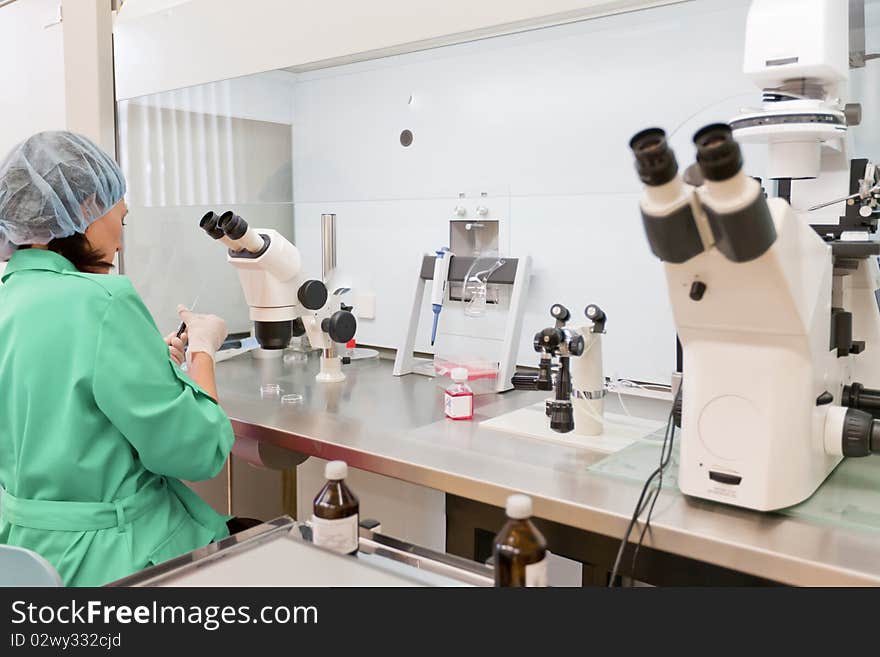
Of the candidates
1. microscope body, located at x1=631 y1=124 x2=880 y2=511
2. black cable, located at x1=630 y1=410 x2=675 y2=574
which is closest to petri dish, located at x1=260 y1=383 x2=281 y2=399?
black cable, located at x1=630 y1=410 x2=675 y2=574

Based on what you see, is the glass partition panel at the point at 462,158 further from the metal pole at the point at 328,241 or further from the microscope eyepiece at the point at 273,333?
the microscope eyepiece at the point at 273,333

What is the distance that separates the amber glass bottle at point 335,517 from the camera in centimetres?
107

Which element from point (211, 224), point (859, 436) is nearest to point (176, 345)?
point (211, 224)

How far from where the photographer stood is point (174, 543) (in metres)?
1.37

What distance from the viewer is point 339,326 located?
6.64ft

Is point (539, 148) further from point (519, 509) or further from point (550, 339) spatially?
point (519, 509)

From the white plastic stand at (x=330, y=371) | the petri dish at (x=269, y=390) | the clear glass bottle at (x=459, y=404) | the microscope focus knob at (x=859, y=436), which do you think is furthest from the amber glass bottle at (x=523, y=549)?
the white plastic stand at (x=330, y=371)

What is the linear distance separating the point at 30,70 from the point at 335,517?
7.92 ft

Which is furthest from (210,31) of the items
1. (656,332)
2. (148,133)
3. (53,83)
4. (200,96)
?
(656,332)

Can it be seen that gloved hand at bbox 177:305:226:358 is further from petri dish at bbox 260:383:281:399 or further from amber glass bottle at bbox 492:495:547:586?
amber glass bottle at bbox 492:495:547:586

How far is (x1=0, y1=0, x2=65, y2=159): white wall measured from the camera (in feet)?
8.51

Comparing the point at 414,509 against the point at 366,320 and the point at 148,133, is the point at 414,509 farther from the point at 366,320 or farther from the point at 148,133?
the point at 148,133

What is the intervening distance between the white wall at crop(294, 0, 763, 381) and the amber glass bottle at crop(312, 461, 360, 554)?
3.56ft

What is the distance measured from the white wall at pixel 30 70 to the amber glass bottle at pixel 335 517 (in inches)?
81.9
